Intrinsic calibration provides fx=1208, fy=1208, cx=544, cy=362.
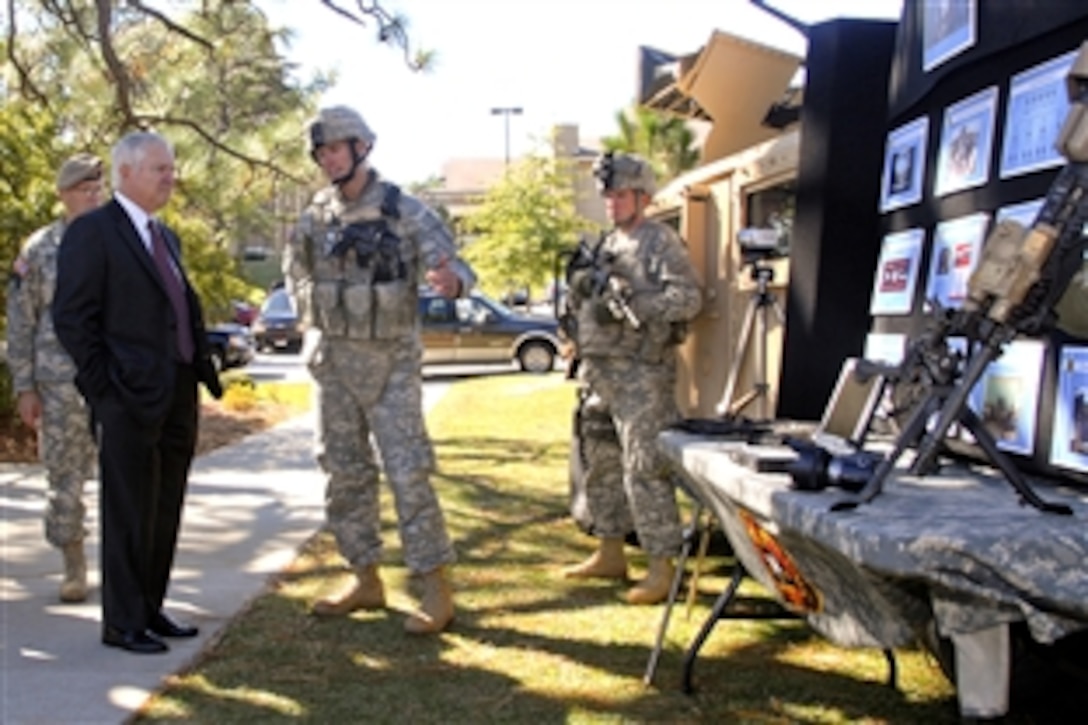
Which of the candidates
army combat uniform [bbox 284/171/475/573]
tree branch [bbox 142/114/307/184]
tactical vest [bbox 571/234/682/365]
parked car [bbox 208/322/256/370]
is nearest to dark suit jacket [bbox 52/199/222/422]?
army combat uniform [bbox 284/171/475/573]

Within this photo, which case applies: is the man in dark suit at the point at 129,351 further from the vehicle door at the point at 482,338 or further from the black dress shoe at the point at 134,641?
the vehicle door at the point at 482,338

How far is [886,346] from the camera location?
3.71 m

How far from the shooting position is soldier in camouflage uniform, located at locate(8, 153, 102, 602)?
479 cm

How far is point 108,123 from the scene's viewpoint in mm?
9266

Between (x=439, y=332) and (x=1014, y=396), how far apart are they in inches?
670

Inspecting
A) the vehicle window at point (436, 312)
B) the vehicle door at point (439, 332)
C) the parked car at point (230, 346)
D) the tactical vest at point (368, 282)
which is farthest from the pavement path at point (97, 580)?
the vehicle window at point (436, 312)

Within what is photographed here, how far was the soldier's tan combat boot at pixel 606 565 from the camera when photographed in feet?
17.1

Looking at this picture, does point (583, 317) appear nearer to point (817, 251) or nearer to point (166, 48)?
point (817, 251)

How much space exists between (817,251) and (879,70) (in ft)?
2.13

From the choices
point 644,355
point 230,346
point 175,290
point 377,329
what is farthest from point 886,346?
point 230,346

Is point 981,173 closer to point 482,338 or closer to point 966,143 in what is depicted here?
point 966,143

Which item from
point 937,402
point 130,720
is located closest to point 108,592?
point 130,720

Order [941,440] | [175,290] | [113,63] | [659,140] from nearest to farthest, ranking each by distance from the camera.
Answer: [941,440] < [175,290] < [113,63] < [659,140]

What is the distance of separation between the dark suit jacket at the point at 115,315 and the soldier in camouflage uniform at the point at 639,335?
5.41 ft
